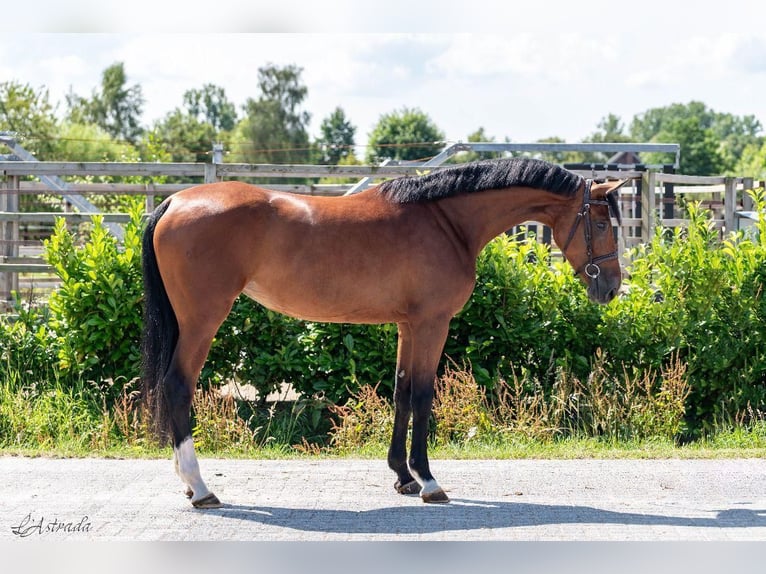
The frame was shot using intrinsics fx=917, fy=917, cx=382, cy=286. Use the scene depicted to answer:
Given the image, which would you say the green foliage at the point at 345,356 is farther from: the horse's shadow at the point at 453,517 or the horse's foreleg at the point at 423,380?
the horse's shadow at the point at 453,517

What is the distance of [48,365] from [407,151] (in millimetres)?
48342

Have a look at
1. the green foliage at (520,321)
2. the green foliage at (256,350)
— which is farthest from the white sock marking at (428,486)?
the green foliage at (256,350)

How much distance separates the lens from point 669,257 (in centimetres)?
893

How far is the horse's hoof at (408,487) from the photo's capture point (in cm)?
634

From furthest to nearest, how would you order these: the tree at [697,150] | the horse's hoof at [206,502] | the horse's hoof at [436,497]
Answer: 1. the tree at [697,150]
2. the horse's hoof at [436,497]
3. the horse's hoof at [206,502]

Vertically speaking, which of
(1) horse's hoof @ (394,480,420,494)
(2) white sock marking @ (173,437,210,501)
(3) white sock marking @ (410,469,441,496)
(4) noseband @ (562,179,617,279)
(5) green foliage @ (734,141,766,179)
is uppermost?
(5) green foliage @ (734,141,766,179)

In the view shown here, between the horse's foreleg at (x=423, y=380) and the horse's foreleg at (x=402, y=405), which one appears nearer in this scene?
the horse's foreleg at (x=423, y=380)

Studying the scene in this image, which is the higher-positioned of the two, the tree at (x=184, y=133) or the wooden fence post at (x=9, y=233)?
the tree at (x=184, y=133)

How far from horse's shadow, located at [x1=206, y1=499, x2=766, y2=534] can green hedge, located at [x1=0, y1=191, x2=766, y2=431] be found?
8.91ft

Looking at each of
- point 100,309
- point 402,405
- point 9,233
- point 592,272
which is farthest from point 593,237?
point 9,233

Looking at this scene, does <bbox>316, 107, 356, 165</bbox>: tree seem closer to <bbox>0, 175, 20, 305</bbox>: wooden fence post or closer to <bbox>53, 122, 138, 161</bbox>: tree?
<bbox>53, 122, 138, 161</bbox>: tree

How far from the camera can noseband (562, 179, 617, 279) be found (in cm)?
638

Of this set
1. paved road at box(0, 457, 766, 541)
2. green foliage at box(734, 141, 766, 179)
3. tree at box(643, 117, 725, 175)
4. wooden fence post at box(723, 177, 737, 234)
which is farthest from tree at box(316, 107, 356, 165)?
paved road at box(0, 457, 766, 541)

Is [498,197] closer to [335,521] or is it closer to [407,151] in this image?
[335,521]
